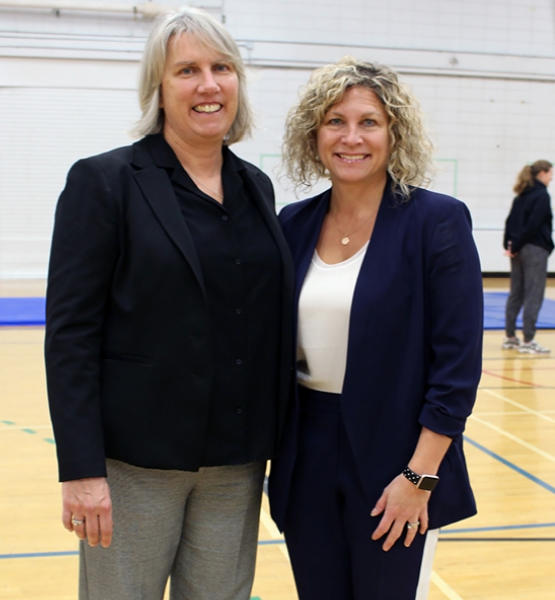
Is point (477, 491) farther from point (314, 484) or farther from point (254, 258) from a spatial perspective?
point (254, 258)

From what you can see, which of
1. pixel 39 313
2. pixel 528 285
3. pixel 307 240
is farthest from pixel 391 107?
pixel 39 313

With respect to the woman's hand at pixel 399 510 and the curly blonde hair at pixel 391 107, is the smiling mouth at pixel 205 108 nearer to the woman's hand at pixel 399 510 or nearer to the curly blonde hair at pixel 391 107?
the curly blonde hair at pixel 391 107

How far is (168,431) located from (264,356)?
10.2 inches

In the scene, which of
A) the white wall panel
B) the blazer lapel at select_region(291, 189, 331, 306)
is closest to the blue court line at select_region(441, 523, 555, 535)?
the blazer lapel at select_region(291, 189, 331, 306)

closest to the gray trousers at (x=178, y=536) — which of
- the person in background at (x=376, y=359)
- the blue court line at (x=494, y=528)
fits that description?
the person in background at (x=376, y=359)

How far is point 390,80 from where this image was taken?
1.76 meters

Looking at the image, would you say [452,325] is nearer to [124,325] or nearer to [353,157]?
[353,157]

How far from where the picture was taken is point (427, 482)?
1.66 metres

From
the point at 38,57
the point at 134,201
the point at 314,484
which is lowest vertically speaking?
the point at 314,484

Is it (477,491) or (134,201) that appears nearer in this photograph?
(134,201)

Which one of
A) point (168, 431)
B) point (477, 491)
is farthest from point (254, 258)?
point (477, 491)

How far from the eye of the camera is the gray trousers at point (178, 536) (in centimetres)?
166

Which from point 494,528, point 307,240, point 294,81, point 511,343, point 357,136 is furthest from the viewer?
point 294,81

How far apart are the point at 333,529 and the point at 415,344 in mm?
453
